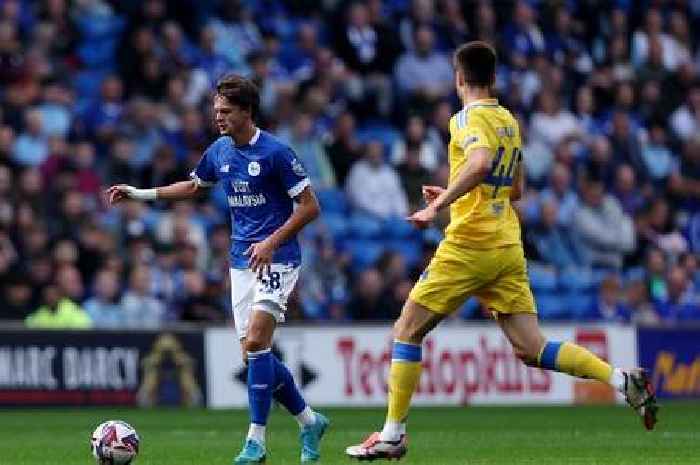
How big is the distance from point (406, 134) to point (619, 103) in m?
3.93

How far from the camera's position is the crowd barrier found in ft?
63.8

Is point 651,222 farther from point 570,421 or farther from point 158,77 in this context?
point 570,421

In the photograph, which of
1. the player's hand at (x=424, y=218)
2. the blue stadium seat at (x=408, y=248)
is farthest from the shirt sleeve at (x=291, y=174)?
the blue stadium seat at (x=408, y=248)

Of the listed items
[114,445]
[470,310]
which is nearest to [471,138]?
[114,445]

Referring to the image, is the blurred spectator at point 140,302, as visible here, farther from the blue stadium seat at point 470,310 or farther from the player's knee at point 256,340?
the player's knee at point 256,340

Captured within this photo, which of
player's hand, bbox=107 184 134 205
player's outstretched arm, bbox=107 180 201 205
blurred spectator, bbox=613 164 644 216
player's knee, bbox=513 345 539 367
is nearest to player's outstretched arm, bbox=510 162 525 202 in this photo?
player's knee, bbox=513 345 539 367

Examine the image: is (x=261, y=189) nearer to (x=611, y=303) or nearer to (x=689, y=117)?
(x=611, y=303)

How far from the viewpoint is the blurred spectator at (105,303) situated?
20.0 m

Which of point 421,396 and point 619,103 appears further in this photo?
point 619,103

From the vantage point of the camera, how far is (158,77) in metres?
22.3

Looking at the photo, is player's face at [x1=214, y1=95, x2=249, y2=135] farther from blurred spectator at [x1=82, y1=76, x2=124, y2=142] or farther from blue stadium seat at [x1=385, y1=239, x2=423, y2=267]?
blue stadium seat at [x1=385, y1=239, x2=423, y2=267]

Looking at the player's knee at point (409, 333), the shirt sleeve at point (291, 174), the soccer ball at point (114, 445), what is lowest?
the soccer ball at point (114, 445)

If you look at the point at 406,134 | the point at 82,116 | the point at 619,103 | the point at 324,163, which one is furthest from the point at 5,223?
the point at 619,103

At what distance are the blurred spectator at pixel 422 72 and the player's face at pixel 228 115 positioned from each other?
1314 cm
